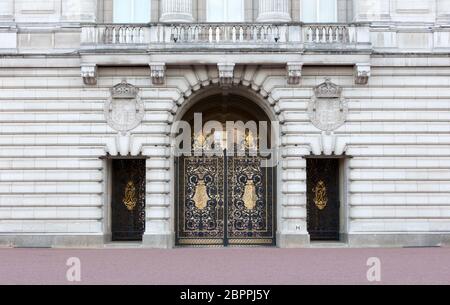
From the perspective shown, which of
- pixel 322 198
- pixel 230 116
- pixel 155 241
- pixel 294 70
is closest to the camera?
pixel 155 241

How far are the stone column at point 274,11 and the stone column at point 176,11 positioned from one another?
2.85 m

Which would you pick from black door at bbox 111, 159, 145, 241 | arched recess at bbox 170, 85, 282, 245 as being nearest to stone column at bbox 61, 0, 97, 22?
arched recess at bbox 170, 85, 282, 245

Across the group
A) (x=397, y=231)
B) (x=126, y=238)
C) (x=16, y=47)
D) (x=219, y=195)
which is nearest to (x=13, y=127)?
(x=16, y=47)

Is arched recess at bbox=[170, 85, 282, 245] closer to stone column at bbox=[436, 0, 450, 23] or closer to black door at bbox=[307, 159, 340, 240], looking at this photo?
black door at bbox=[307, 159, 340, 240]

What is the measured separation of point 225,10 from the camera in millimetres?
31672

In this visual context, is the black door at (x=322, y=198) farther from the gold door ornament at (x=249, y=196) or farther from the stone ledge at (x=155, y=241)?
the stone ledge at (x=155, y=241)

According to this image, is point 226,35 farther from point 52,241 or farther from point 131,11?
point 52,241

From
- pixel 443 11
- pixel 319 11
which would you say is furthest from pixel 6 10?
pixel 443 11

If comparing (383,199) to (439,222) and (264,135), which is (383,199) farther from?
(264,135)

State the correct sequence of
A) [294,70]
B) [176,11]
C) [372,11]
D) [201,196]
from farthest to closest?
[201,196] < [372,11] < [176,11] < [294,70]

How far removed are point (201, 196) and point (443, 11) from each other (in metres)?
12.3

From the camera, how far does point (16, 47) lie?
30.4 metres

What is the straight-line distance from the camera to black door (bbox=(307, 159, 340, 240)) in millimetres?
31734

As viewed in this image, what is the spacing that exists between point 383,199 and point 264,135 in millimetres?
5898
